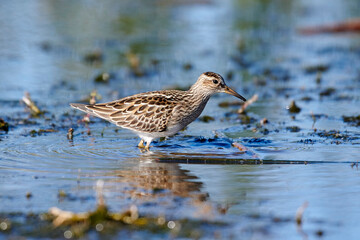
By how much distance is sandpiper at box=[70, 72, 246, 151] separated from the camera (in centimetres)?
1074

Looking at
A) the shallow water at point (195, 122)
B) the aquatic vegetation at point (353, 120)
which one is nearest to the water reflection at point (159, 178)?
the shallow water at point (195, 122)

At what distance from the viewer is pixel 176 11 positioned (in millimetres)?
24859

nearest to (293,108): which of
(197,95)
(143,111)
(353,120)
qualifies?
(353,120)

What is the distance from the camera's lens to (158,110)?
1078 cm

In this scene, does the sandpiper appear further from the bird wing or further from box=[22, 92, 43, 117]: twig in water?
box=[22, 92, 43, 117]: twig in water

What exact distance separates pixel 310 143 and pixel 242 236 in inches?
183

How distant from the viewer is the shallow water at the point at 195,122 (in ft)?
24.8

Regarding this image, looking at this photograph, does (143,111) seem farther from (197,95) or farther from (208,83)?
(208,83)

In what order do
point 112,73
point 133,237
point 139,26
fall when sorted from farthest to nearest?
1. point 139,26
2. point 112,73
3. point 133,237

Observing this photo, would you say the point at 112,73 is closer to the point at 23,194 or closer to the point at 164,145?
the point at 164,145

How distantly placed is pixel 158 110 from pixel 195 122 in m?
2.15

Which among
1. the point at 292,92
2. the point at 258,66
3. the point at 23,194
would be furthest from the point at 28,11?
the point at 23,194

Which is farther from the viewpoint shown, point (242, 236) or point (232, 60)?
point (232, 60)

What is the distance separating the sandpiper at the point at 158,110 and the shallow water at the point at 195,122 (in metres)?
0.39
